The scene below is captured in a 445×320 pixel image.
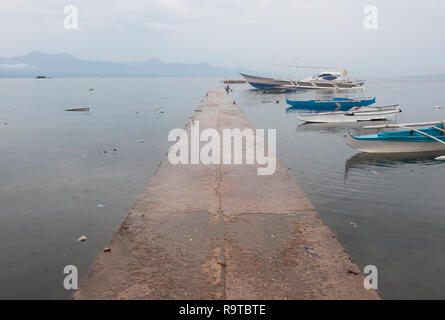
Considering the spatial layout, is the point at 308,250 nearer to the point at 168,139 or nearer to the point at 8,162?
the point at 8,162

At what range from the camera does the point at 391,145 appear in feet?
56.3

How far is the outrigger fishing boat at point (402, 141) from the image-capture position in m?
16.9

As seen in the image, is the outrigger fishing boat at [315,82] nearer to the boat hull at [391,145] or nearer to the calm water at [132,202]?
the calm water at [132,202]

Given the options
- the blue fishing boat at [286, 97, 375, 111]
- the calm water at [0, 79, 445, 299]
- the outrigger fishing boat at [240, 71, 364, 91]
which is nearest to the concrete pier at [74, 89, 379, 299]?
the calm water at [0, 79, 445, 299]

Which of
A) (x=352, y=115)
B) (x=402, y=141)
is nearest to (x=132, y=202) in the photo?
(x=402, y=141)

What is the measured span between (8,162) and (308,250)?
14874 mm

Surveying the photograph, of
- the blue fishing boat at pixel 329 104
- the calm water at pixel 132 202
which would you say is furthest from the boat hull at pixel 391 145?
the blue fishing boat at pixel 329 104

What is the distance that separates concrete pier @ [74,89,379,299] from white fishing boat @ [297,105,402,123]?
70.0 feet

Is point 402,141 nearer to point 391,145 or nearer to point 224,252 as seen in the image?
point 391,145

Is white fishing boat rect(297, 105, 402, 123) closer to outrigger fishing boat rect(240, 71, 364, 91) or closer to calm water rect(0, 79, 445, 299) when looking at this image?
calm water rect(0, 79, 445, 299)

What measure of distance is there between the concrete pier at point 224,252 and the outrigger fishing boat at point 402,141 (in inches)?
365

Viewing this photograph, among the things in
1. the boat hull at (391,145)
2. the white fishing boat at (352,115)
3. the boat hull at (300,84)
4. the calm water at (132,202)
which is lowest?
the calm water at (132,202)

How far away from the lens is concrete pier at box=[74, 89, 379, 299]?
15.8 feet

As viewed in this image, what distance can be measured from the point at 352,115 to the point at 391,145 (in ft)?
44.9
